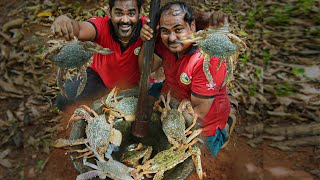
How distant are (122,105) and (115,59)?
0.14 m

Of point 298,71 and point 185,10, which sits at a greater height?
point 185,10

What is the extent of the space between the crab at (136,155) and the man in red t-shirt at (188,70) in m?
0.17

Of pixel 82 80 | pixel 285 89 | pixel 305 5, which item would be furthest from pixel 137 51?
pixel 305 5

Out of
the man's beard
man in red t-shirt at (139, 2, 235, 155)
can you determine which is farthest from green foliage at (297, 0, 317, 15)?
the man's beard

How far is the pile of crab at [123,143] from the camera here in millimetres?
1137

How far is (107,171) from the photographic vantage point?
3.68 ft

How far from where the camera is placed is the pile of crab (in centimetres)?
114

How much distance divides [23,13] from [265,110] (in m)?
A: 1.11

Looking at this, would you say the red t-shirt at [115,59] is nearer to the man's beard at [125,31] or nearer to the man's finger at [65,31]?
the man's beard at [125,31]

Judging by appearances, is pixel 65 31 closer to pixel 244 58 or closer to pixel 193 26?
pixel 193 26

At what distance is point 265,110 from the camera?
1764 millimetres

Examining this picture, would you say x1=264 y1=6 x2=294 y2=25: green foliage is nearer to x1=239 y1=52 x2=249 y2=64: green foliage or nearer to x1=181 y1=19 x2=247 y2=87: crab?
x1=239 y1=52 x2=249 y2=64: green foliage

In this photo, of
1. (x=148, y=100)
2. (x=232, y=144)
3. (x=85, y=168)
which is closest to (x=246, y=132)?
(x=232, y=144)

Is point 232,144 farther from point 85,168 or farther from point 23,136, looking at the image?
point 23,136
